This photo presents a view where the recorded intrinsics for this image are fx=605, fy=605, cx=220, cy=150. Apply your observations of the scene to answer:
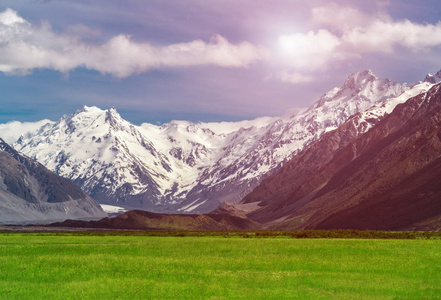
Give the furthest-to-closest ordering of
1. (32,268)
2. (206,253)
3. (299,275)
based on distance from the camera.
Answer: (206,253), (32,268), (299,275)

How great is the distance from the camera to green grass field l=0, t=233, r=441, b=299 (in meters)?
43.5

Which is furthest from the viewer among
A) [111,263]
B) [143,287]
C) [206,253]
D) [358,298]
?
[206,253]

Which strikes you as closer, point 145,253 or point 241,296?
point 241,296

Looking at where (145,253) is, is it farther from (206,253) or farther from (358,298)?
(358,298)

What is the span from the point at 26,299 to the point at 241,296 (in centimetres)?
1496

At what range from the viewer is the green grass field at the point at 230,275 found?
4350 cm

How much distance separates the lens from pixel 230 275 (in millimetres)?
51281

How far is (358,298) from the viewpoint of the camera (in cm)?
4178

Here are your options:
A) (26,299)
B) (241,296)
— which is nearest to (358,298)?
(241,296)

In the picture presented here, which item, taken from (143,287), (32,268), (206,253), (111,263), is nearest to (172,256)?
(206,253)

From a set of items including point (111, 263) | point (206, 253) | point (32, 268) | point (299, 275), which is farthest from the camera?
point (206, 253)

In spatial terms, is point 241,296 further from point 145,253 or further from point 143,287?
point 145,253

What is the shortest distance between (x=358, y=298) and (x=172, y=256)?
3131cm

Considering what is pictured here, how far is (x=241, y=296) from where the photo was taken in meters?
42.6
